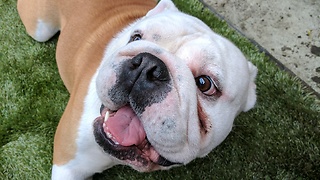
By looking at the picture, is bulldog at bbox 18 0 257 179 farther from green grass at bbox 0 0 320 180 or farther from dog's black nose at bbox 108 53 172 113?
green grass at bbox 0 0 320 180

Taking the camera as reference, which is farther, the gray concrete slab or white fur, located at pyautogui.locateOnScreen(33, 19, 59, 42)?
the gray concrete slab

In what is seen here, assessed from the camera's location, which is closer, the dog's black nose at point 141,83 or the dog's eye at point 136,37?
the dog's black nose at point 141,83

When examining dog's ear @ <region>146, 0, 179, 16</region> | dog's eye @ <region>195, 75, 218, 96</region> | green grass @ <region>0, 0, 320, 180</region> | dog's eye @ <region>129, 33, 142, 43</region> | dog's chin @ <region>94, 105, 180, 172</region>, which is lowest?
green grass @ <region>0, 0, 320, 180</region>

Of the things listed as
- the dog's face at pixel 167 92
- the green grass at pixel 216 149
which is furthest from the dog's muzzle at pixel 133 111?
the green grass at pixel 216 149

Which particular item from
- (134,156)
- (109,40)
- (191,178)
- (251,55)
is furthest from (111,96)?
(251,55)

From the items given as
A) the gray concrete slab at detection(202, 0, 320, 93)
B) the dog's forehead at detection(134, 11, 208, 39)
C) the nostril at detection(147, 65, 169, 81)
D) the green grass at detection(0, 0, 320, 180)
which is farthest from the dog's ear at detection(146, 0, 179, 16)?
the gray concrete slab at detection(202, 0, 320, 93)

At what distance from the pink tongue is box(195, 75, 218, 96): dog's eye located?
0.98 ft

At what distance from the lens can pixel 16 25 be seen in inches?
127

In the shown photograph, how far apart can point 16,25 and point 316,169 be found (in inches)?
89.6

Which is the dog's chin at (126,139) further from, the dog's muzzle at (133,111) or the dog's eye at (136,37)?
the dog's eye at (136,37)

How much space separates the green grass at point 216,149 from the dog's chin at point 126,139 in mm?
879

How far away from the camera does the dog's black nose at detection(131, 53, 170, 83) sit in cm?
163

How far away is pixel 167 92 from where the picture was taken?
1644 mm

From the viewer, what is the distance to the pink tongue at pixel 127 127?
1729mm
